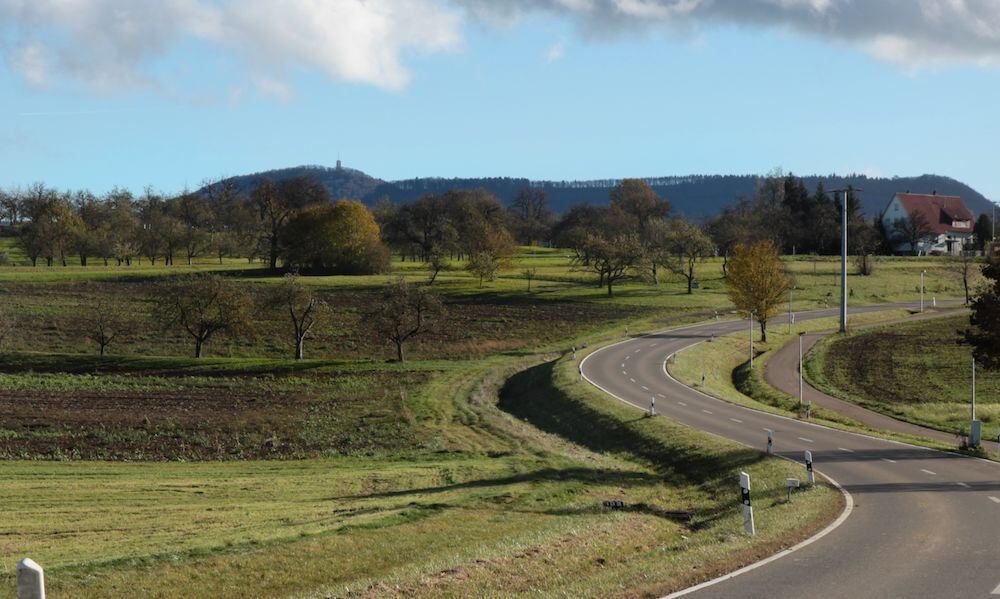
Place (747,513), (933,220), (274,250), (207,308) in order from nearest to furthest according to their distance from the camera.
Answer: (747,513) < (207,308) < (274,250) < (933,220)

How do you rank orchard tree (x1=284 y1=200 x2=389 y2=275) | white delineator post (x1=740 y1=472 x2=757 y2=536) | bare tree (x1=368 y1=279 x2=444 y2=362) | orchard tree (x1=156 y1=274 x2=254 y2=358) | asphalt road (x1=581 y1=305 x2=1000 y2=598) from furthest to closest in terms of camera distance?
orchard tree (x1=284 y1=200 x2=389 y2=275)
orchard tree (x1=156 y1=274 x2=254 y2=358)
bare tree (x1=368 y1=279 x2=444 y2=362)
white delineator post (x1=740 y1=472 x2=757 y2=536)
asphalt road (x1=581 y1=305 x2=1000 y2=598)

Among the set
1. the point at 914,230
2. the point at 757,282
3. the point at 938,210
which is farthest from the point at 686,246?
the point at 938,210

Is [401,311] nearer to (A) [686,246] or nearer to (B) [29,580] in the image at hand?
(A) [686,246]

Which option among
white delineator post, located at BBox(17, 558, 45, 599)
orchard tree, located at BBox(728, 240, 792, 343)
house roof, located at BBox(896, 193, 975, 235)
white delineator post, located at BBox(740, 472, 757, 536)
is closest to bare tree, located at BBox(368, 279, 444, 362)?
orchard tree, located at BBox(728, 240, 792, 343)

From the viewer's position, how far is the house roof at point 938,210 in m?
176

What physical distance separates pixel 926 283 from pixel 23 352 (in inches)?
3999

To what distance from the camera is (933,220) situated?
17612 centimetres

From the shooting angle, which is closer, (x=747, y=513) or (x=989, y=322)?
(x=747, y=513)

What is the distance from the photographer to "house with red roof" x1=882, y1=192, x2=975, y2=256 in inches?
6737

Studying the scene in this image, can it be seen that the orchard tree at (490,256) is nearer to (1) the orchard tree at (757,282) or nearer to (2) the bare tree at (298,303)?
(2) the bare tree at (298,303)

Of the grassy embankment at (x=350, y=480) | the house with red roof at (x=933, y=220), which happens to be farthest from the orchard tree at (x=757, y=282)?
the house with red roof at (x=933, y=220)

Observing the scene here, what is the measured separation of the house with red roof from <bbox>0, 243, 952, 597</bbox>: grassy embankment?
406 ft

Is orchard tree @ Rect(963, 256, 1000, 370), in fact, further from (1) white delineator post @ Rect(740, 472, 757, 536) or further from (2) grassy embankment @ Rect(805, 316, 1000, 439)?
(1) white delineator post @ Rect(740, 472, 757, 536)

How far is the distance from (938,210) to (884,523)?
17819cm
